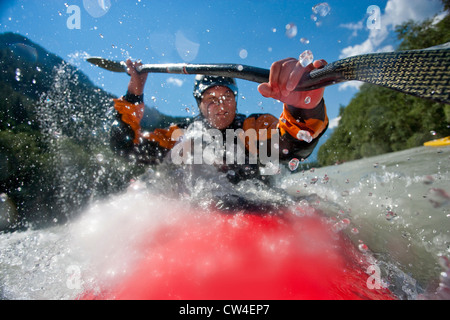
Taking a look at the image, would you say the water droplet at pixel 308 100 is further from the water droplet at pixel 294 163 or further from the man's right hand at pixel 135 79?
the man's right hand at pixel 135 79

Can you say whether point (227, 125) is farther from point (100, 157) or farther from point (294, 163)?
point (100, 157)

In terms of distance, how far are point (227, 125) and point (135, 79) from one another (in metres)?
1.64

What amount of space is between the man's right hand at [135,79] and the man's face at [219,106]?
100 centimetres

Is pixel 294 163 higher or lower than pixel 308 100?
lower

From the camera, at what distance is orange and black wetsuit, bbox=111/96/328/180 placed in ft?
7.06

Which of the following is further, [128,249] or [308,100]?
[308,100]

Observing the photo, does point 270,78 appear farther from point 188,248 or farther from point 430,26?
point 430,26

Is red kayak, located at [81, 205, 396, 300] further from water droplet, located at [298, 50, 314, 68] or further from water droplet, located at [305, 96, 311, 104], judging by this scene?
water droplet, located at [298, 50, 314, 68]

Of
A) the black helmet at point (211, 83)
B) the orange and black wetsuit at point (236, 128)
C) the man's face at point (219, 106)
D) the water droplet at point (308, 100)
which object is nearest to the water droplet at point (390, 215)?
the orange and black wetsuit at point (236, 128)

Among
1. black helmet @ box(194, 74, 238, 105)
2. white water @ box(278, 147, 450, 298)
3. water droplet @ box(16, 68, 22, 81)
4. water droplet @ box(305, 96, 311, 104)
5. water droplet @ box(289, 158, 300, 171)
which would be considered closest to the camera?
white water @ box(278, 147, 450, 298)

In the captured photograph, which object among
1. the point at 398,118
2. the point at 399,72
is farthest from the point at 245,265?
the point at 398,118

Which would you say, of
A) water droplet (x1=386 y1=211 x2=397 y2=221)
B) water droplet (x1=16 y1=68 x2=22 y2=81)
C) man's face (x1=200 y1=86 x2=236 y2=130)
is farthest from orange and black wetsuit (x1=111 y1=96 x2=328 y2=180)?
water droplet (x1=16 y1=68 x2=22 y2=81)

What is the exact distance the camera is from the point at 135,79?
3588 millimetres

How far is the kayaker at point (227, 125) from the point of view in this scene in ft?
6.93
